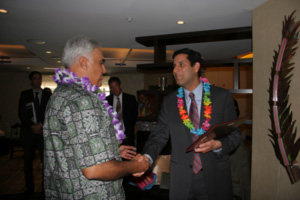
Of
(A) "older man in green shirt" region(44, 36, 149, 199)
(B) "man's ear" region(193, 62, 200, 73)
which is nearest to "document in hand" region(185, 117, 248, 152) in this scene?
(A) "older man in green shirt" region(44, 36, 149, 199)

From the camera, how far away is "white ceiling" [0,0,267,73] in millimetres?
2656

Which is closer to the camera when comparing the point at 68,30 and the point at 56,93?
the point at 56,93

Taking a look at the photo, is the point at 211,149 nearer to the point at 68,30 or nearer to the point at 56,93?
the point at 56,93

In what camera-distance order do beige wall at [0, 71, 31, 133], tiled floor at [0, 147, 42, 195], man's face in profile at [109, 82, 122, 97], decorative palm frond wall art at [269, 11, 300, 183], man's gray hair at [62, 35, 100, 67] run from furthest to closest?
beige wall at [0, 71, 31, 133] < man's face in profile at [109, 82, 122, 97] < tiled floor at [0, 147, 42, 195] < decorative palm frond wall art at [269, 11, 300, 183] < man's gray hair at [62, 35, 100, 67]

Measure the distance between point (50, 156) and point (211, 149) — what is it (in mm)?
1161

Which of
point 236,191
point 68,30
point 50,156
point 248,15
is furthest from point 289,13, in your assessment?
point 68,30

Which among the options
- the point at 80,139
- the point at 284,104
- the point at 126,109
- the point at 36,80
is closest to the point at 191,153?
the point at 80,139

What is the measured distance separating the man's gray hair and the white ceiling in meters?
1.38

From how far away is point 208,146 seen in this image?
172cm

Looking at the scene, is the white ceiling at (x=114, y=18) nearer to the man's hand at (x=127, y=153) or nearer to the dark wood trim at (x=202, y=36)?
the dark wood trim at (x=202, y=36)

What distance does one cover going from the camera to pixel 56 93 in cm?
128

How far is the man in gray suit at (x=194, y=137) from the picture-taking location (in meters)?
1.83

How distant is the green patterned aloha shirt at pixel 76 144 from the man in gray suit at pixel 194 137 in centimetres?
61

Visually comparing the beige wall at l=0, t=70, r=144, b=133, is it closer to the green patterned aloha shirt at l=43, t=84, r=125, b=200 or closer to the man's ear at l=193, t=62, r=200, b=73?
the man's ear at l=193, t=62, r=200, b=73
